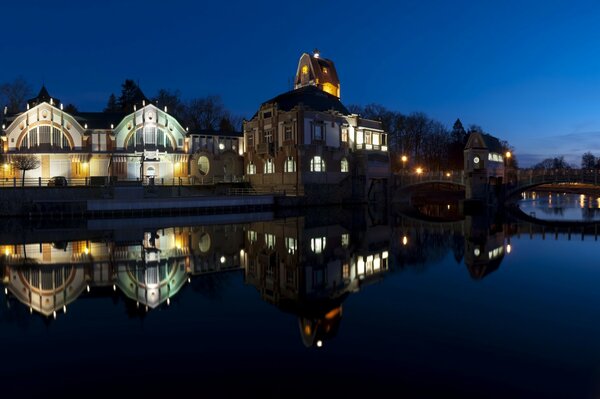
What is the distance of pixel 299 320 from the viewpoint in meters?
12.2

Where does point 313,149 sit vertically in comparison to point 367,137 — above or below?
below

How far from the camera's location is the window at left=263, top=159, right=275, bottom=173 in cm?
6017

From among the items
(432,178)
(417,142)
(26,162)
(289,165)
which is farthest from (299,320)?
(417,142)

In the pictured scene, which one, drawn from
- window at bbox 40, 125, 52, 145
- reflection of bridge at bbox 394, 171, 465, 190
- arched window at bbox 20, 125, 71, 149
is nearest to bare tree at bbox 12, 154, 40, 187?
arched window at bbox 20, 125, 71, 149

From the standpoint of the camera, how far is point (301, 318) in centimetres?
1239

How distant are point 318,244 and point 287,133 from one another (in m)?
33.8

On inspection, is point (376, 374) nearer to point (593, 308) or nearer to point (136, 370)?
point (136, 370)

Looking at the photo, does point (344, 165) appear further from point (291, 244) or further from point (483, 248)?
point (483, 248)

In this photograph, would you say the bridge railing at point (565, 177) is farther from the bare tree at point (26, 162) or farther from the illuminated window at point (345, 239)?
the bare tree at point (26, 162)

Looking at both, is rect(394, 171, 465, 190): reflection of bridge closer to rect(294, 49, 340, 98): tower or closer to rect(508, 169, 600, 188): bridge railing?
rect(508, 169, 600, 188): bridge railing

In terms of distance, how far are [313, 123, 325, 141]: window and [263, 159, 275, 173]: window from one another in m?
6.57

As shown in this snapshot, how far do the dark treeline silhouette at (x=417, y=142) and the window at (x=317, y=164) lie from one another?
3643 centimetres

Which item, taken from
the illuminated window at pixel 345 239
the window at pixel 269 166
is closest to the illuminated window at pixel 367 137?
the window at pixel 269 166

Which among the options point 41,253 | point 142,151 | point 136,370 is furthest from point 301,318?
point 142,151
